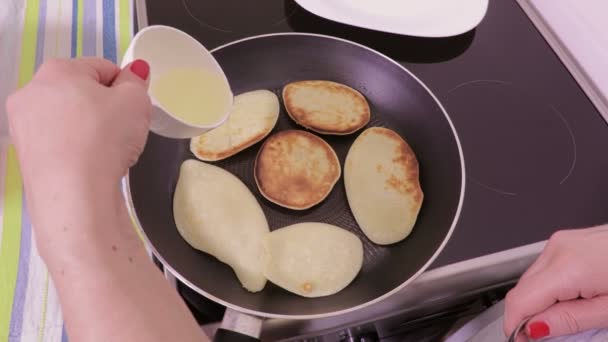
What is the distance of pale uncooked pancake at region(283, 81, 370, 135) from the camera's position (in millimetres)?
738

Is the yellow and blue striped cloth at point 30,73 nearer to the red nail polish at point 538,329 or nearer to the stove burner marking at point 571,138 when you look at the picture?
the red nail polish at point 538,329

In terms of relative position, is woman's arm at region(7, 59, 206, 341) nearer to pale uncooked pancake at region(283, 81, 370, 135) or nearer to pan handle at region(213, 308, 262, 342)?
pan handle at region(213, 308, 262, 342)

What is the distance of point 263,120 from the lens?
733mm

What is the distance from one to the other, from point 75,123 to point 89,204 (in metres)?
0.08

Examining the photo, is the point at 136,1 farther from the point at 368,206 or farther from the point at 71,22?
the point at 368,206

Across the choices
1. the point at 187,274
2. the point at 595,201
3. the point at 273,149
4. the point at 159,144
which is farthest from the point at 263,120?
the point at 595,201

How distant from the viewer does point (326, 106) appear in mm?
753

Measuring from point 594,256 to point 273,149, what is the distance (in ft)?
1.44

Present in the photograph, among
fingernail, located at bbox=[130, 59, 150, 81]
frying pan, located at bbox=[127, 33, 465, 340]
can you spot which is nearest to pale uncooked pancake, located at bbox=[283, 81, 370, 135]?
frying pan, located at bbox=[127, 33, 465, 340]

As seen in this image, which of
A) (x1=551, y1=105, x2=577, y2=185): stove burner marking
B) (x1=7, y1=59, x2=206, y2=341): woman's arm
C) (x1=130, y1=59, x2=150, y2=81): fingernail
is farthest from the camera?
(x1=551, y1=105, x2=577, y2=185): stove burner marking

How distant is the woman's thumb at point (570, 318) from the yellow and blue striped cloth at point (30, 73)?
0.58 meters

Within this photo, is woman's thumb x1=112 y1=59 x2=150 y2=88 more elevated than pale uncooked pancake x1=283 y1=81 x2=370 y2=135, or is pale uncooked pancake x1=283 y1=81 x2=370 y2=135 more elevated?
woman's thumb x1=112 y1=59 x2=150 y2=88

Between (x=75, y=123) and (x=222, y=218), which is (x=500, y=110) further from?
(x=75, y=123)

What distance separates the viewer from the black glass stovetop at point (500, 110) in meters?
0.67
